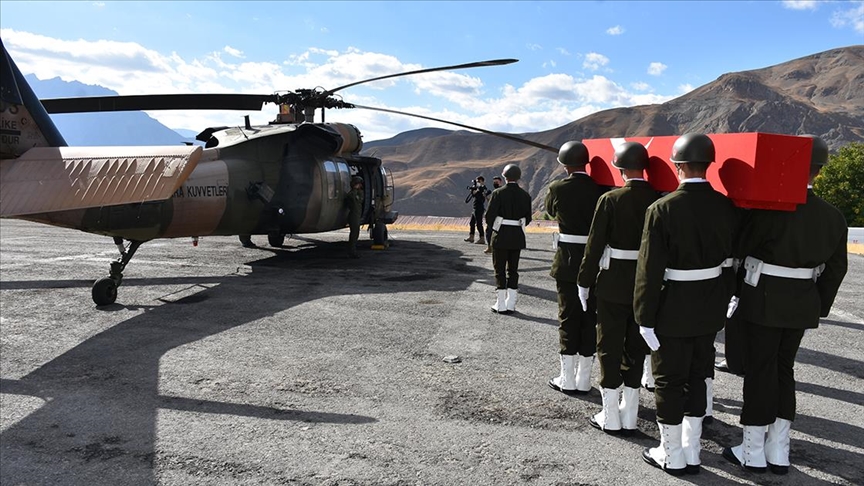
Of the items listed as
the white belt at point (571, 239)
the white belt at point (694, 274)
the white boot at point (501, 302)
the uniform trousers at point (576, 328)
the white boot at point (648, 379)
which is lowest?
the white boot at point (648, 379)

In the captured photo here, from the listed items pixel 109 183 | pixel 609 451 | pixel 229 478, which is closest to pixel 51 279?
pixel 109 183

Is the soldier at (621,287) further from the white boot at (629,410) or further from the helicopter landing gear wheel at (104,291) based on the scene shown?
the helicopter landing gear wheel at (104,291)

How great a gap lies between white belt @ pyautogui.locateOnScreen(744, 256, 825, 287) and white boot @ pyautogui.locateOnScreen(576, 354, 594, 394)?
167 centimetres

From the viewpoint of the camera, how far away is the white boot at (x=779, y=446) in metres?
3.80

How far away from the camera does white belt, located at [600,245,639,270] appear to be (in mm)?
4344

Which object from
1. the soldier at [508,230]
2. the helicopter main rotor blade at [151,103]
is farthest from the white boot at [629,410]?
the helicopter main rotor blade at [151,103]

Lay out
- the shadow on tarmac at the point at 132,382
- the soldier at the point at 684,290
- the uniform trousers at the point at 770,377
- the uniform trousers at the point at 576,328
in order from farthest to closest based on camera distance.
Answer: the uniform trousers at the point at 576,328 < the shadow on tarmac at the point at 132,382 < the uniform trousers at the point at 770,377 < the soldier at the point at 684,290

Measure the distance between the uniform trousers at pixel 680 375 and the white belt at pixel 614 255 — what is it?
79cm

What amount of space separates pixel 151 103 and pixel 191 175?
2.16m

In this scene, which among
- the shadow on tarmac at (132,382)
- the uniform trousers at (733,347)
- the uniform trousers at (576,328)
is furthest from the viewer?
the uniform trousers at (576,328)

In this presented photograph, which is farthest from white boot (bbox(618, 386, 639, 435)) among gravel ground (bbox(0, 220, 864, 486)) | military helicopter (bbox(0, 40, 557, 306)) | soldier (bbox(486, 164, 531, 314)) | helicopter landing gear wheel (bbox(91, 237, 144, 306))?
helicopter landing gear wheel (bbox(91, 237, 144, 306))

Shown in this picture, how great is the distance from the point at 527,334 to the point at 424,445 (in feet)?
10.5

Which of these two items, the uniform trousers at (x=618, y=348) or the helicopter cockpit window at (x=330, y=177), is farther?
the helicopter cockpit window at (x=330, y=177)

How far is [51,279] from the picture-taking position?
9.89m
